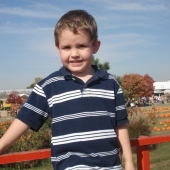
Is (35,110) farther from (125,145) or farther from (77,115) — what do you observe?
(125,145)

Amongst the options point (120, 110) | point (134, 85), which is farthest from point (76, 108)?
point (134, 85)

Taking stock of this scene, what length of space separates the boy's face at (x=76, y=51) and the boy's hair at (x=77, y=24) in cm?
3

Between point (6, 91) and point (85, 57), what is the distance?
6912cm

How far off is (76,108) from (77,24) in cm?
49

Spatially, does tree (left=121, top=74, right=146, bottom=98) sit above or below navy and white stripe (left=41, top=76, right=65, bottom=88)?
above

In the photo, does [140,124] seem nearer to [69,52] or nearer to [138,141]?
[138,141]

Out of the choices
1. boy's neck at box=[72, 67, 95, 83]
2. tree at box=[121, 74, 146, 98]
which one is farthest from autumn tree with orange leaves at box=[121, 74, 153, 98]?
boy's neck at box=[72, 67, 95, 83]

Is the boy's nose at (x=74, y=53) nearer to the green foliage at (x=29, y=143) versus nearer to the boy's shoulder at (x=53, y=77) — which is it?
the boy's shoulder at (x=53, y=77)

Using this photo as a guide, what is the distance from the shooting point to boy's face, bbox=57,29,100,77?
209cm

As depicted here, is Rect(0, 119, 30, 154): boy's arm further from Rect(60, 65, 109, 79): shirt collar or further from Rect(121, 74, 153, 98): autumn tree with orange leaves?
Rect(121, 74, 153, 98): autumn tree with orange leaves

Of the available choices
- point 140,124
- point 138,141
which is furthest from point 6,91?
point 138,141

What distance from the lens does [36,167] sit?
777cm

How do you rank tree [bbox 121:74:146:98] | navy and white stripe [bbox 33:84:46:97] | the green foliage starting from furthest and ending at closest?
tree [bbox 121:74:146:98]
the green foliage
navy and white stripe [bbox 33:84:46:97]

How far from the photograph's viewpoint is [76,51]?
210 cm
